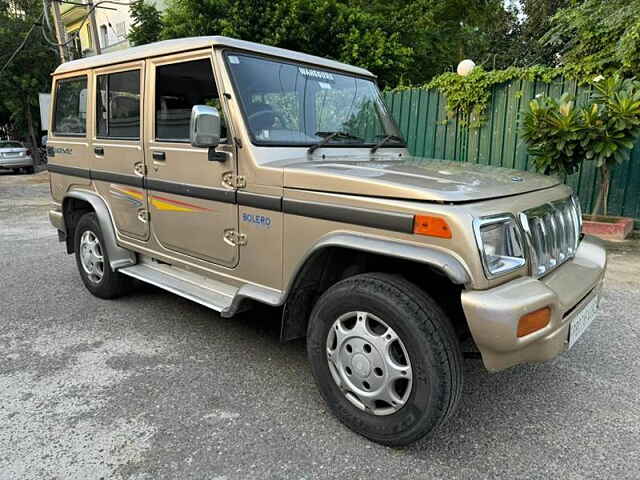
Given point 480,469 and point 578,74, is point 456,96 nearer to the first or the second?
point 578,74

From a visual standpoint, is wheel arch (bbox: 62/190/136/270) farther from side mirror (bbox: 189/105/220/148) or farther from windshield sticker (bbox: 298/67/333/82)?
windshield sticker (bbox: 298/67/333/82)

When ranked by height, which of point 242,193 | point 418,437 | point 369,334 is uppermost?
point 242,193

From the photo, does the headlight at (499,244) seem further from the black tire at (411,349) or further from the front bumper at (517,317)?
the black tire at (411,349)

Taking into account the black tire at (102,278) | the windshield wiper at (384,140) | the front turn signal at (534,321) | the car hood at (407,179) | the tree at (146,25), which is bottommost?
the black tire at (102,278)

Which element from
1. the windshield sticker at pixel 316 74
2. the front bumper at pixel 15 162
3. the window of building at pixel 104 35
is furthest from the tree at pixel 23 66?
the windshield sticker at pixel 316 74

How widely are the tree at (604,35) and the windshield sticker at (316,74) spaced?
5541mm

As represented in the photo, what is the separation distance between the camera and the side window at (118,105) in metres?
3.85

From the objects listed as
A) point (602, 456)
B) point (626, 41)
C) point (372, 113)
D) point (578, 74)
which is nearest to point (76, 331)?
point (372, 113)

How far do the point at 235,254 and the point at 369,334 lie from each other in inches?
45.1

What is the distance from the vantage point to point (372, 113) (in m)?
3.84

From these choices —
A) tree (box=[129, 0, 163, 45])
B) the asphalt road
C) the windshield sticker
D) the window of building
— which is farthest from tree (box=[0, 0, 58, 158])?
the windshield sticker

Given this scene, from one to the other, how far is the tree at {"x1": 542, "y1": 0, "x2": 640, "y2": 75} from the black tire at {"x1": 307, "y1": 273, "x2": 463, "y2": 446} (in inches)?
268

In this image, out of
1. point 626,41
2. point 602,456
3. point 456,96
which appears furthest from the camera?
point 456,96

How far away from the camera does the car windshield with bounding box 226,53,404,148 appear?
10.2 ft
